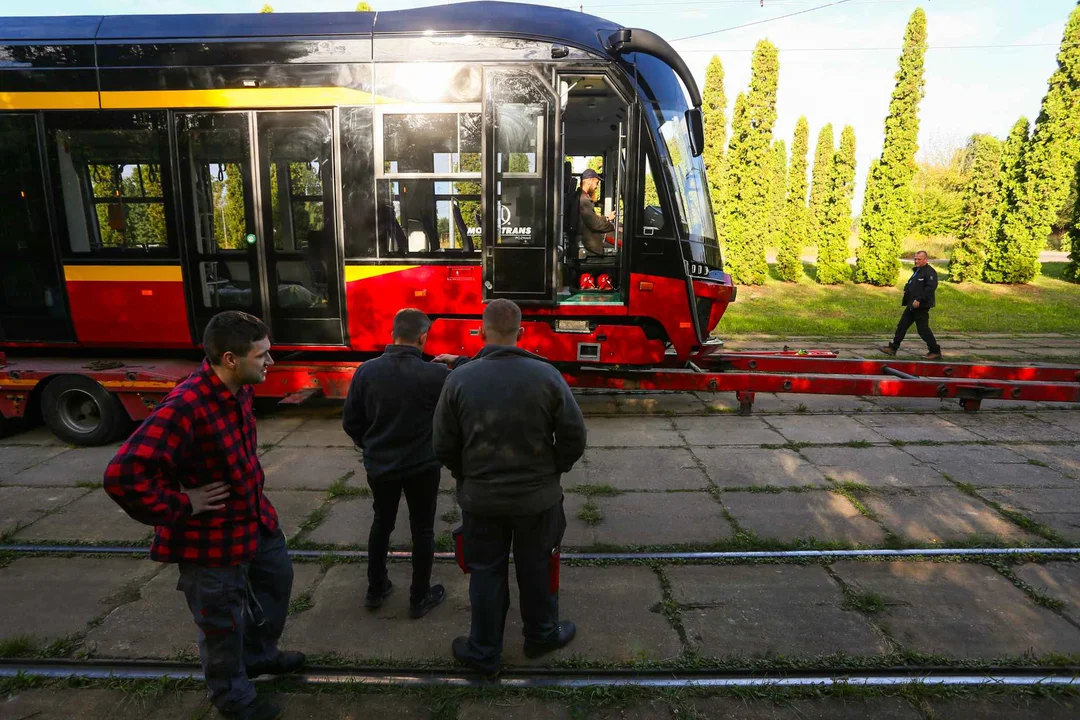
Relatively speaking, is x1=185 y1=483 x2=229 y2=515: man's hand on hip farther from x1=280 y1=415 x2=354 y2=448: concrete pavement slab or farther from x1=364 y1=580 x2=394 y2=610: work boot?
x1=280 y1=415 x2=354 y2=448: concrete pavement slab

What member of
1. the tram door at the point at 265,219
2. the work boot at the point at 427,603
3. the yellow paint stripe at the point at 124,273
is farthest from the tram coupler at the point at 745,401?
the yellow paint stripe at the point at 124,273

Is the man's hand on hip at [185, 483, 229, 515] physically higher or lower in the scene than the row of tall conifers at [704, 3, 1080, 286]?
lower

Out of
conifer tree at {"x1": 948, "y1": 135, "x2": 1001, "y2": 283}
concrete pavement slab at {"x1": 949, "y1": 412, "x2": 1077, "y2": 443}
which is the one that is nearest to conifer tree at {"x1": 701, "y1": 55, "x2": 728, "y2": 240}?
conifer tree at {"x1": 948, "y1": 135, "x2": 1001, "y2": 283}

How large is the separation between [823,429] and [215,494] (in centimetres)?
601

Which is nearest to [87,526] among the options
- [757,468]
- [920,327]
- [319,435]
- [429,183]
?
[319,435]

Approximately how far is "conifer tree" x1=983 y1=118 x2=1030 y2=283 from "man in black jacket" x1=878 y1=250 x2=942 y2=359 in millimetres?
10831

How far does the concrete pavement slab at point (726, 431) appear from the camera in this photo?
20.5 feet

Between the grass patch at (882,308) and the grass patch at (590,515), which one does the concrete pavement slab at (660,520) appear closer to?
the grass patch at (590,515)

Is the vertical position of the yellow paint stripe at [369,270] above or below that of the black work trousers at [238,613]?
above

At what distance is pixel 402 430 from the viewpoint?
313 cm

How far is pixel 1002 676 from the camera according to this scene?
2873 millimetres

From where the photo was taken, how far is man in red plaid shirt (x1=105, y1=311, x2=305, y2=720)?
2.16 meters

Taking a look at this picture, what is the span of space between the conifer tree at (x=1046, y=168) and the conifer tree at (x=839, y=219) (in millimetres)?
4188

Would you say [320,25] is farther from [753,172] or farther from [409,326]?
[753,172]
